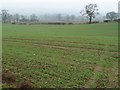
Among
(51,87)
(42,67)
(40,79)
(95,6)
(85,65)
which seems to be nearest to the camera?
(51,87)

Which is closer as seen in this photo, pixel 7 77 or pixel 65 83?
pixel 65 83

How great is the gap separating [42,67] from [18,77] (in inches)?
82.1

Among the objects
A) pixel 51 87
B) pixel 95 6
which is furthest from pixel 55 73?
pixel 95 6

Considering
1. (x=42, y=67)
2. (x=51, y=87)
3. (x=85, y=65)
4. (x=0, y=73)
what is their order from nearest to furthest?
(x=51, y=87)
(x=0, y=73)
(x=42, y=67)
(x=85, y=65)

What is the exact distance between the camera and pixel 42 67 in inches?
485

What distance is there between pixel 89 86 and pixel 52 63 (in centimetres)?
416

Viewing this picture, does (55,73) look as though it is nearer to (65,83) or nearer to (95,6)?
(65,83)

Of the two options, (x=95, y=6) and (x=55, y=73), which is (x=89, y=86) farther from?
(x=95, y=6)

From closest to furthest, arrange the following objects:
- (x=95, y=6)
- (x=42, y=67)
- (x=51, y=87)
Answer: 1. (x=51, y=87)
2. (x=42, y=67)
3. (x=95, y=6)

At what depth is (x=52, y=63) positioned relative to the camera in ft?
43.9

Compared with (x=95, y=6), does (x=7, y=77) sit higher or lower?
lower

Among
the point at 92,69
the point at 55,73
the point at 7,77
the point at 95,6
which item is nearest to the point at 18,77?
the point at 7,77

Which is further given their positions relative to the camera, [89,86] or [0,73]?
[0,73]

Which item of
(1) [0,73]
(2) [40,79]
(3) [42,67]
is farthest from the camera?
(3) [42,67]
